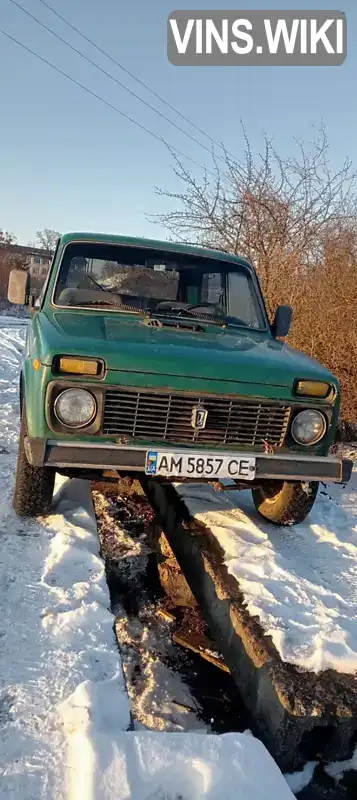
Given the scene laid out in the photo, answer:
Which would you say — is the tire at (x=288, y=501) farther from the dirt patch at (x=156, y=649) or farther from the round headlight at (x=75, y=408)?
the round headlight at (x=75, y=408)

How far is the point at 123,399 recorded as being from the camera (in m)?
3.07

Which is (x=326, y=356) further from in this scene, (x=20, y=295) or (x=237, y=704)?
(x=237, y=704)

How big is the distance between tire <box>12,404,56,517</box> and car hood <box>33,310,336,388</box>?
693mm

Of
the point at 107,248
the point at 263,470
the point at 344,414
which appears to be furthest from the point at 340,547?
the point at 344,414

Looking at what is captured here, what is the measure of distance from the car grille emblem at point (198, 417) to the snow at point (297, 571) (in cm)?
82

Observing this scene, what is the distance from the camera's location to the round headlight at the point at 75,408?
3.04m

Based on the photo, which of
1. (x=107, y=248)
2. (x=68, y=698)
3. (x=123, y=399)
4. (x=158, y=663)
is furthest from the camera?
(x=107, y=248)

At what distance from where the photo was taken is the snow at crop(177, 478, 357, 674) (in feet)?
8.59

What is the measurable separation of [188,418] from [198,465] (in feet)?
0.86

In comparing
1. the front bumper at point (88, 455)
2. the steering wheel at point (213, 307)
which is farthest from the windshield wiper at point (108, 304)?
the front bumper at point (88, 455)

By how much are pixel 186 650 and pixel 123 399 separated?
4.45 feet

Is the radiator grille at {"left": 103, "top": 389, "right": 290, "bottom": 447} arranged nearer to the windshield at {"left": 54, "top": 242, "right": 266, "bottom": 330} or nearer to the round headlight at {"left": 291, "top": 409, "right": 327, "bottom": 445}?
the round headlight at {"left": 291, "top": 409, "right": 327, "bottom": 445}

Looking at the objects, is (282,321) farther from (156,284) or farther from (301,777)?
(301,777)

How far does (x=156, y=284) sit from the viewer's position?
424 cm
